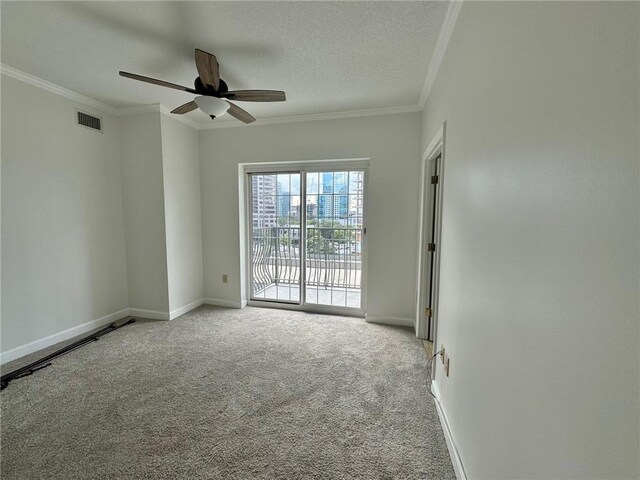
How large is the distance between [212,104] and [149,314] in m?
2.74

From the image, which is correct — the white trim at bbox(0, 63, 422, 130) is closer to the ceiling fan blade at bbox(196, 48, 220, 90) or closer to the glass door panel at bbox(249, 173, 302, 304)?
the glass door panel at bbox(249, 173, 302, 304)

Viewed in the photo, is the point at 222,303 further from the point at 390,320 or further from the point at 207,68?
the point at 207,68

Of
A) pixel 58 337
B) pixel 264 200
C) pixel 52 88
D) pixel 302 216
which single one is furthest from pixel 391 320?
pixel 52 88

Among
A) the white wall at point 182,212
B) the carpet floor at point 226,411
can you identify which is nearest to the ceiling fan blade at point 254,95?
the white wall at point 182,212

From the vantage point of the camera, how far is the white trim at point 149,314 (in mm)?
3310

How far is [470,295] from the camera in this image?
1299 millimetres

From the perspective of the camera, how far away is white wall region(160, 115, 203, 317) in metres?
3.26

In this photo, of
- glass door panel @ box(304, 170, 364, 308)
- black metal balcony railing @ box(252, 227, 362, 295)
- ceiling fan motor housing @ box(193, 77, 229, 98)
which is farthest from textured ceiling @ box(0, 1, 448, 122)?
black metal balcony railing @ box(252, 227, 362, 295)

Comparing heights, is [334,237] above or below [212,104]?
below

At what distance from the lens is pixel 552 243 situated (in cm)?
70

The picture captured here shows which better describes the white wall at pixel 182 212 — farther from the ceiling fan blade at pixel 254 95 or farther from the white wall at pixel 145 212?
the ceiling fan blade at pixel 254 95

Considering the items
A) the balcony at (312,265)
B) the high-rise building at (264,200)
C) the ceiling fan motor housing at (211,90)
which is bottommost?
the balcony at (312,265)

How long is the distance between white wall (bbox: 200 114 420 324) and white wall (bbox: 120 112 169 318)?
716 millimetres

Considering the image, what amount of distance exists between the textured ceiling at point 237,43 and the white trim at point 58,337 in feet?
8.23
